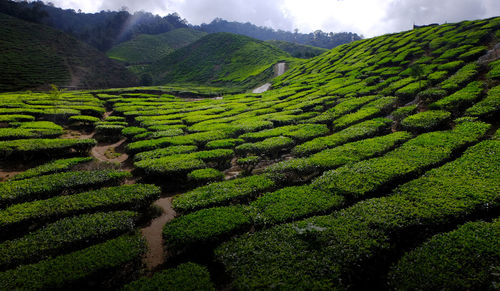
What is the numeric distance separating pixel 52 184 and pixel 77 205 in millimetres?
3052

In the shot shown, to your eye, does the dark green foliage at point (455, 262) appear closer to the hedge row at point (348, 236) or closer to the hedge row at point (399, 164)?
the hedge row at point (348, 236)

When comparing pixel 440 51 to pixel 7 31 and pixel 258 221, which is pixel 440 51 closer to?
pixel 258 221

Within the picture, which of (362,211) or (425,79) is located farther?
(425,79)

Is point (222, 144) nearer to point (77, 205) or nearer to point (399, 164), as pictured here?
point (77, 205)

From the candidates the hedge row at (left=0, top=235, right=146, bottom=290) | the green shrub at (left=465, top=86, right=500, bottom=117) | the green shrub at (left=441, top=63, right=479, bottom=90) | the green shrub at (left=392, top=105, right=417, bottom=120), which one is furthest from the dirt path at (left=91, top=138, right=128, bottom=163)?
the green shrub at (left=441, top=63, right=479, bottom=90)

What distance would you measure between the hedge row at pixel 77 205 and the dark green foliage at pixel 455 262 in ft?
32.4

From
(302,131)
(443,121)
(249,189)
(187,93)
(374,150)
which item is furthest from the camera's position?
(187,93)

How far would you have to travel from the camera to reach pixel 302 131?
18375 mm

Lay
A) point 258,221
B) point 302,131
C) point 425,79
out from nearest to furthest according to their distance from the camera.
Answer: point 258,221
point 302,131
point 425,79

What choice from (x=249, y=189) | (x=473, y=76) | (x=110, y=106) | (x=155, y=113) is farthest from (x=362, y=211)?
(x=110, y=106)

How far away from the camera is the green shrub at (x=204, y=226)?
762 cm

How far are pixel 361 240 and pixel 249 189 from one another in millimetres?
5171

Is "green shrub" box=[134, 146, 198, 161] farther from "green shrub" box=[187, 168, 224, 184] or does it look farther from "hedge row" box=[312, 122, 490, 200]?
"hedge row" box=[312, 122, 490, 200]

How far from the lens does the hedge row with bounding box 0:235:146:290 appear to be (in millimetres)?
6055
